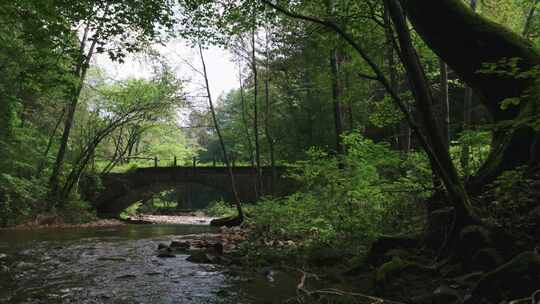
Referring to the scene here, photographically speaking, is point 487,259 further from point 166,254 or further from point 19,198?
point 19,198

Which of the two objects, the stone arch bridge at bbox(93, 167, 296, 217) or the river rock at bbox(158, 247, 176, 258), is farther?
the stone arch bridge at bbox(93, 167, 296, 217)

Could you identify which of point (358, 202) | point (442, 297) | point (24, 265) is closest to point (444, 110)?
point (358, 202)

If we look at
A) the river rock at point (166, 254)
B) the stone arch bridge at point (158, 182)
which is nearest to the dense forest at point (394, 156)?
the river rock at point (166, 254)

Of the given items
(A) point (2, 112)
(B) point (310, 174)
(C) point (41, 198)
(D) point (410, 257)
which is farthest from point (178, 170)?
Result: (D) point (410, 257)

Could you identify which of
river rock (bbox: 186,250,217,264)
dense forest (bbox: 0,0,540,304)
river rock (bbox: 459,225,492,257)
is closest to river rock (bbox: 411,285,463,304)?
dense forest (bbox: 0,0,540,304)

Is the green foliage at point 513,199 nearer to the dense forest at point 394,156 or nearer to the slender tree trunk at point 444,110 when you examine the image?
the dense forest at point 394,156

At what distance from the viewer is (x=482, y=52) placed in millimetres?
5312

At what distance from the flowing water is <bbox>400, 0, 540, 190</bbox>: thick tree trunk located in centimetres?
346

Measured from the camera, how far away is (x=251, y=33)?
1836cm

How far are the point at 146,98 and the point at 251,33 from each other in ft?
24.3

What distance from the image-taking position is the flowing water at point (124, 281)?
454 cm

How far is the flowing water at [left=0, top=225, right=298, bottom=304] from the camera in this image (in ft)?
14.9

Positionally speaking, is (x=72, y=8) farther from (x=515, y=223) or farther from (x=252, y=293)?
(x=515, y=223)

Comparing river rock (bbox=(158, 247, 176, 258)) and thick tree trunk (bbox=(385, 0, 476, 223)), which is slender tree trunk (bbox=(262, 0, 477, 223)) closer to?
thick tree trunk (bbox=(385, 0, 476, 223))
